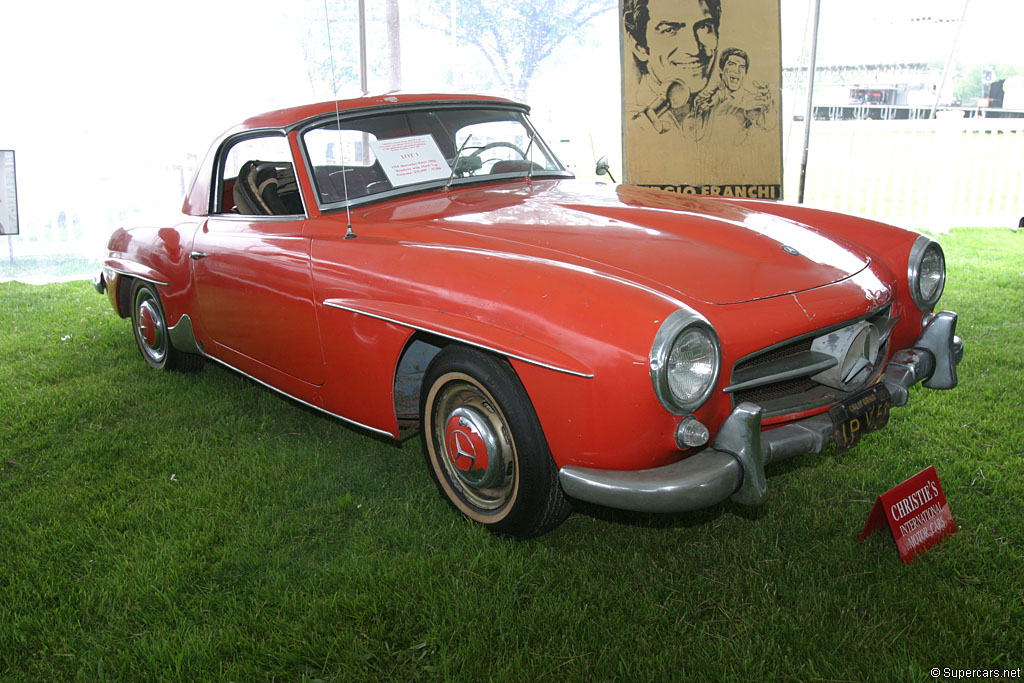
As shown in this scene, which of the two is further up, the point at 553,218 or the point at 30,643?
the point at 553,218

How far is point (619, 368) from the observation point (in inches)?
80.3

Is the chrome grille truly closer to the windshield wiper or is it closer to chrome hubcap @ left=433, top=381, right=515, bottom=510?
chrome hubcap @ left=433, top=381, right=515, bottom=510

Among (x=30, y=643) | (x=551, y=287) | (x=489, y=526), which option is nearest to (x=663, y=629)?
(x=489, y=526)

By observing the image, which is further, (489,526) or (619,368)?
(489,526)

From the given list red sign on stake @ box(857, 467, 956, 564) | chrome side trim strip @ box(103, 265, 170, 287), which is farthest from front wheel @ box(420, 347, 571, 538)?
chrome side trim strip @ box(103, 265, 170, 287)

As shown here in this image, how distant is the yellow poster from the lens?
5.52 metres

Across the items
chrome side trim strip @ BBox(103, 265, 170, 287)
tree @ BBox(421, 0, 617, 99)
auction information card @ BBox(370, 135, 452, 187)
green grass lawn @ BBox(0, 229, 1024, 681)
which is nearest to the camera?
green grass lawn @ BBox(0, 229, 1024, 681)

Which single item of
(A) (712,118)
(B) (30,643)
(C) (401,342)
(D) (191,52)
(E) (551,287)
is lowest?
(B) (30,643)

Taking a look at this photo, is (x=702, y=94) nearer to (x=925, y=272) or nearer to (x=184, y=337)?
Result: (x=925, y=272)

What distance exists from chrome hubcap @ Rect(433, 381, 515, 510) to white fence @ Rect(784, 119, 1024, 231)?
27.6 feet

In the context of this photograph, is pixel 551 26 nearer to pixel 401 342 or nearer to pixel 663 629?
pixel 401 342

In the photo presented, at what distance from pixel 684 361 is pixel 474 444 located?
2.42ft

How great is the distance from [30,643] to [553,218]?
6.79ft

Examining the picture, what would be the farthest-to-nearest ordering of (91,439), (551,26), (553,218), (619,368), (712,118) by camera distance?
(551,26) < (712,118) < (91,439) < (553,218) < (619,368)
